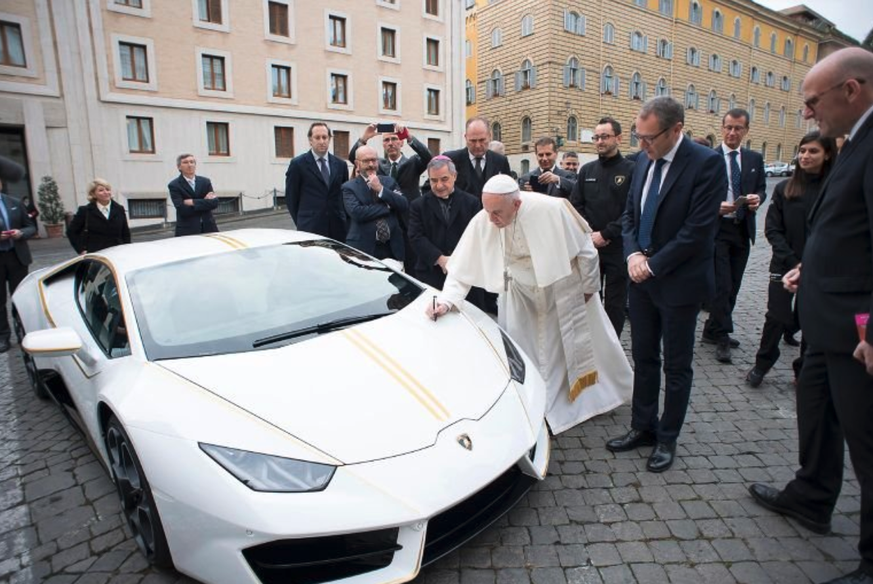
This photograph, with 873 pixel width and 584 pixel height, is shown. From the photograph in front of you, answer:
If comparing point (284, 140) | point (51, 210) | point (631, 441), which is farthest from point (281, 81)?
point (631, 441)

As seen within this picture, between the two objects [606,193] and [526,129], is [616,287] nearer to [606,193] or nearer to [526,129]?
[606,193]

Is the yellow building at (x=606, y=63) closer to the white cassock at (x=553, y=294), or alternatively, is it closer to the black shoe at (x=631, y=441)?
the white cassock at (x=553, y=294)

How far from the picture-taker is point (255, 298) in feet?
9.24

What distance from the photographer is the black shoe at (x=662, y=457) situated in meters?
2.89

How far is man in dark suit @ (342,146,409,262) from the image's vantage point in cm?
Answer: 507

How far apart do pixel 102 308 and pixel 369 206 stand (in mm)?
2599

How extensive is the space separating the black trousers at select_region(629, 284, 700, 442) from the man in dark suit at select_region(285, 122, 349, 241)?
379 centimetres

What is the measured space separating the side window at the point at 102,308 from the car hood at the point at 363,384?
46 centimetres

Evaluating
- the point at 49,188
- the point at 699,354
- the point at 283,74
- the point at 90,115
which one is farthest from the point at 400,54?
the point at 699,354

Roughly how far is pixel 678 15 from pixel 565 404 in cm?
5544

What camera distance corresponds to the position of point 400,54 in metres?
28.8

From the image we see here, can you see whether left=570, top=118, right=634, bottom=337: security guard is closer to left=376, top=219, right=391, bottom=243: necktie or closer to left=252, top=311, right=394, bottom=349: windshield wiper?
left=376, top=219, right=391, bottom=243: necktie

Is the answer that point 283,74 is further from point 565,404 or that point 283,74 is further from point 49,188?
point 565,404

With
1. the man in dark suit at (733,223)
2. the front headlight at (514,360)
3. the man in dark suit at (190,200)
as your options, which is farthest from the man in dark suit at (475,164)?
the man in dark suit at (190,200)
